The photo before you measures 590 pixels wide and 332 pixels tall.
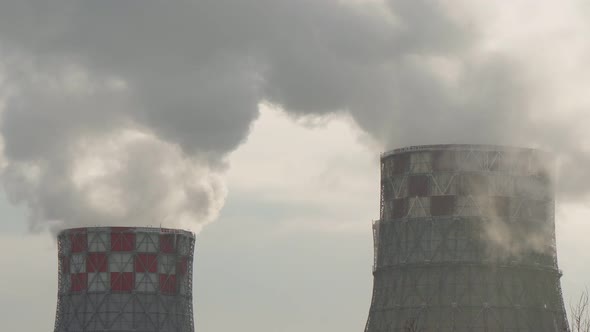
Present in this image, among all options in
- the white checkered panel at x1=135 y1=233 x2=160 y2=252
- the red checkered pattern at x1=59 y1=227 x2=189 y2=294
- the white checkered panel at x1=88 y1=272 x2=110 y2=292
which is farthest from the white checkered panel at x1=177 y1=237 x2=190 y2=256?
the white checkered panel at x1=88 y1=272 x2=110 y2=292

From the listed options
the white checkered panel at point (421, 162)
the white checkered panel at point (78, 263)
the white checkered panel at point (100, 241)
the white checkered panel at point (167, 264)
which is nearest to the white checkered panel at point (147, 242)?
the white checkered panel at point (167, 264)

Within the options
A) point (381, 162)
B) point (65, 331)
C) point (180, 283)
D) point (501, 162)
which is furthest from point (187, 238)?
point (501, 162)

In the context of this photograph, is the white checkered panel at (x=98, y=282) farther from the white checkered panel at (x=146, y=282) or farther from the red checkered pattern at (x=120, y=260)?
the white checkered panel at (x=146, y=282)

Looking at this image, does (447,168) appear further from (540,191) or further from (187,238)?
(187,238)

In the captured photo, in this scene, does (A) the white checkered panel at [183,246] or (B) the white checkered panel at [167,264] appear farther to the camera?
(A) the white checkered panel at [183,246]

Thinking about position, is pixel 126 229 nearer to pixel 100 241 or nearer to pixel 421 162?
pixel 100 241

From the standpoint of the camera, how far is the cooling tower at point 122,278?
106 metres

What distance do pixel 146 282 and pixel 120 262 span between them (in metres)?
2.49

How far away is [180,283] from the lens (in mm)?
108188

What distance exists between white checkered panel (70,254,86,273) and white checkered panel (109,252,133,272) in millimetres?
2045

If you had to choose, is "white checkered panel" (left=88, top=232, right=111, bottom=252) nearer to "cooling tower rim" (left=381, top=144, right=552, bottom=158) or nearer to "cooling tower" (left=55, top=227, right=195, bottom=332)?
"cooling tower" (left=55, top=227, right=195, bottom=332)

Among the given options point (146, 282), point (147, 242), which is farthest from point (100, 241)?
point (146, 282)

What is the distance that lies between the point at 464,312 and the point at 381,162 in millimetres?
11917

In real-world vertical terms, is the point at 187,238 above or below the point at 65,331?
above
